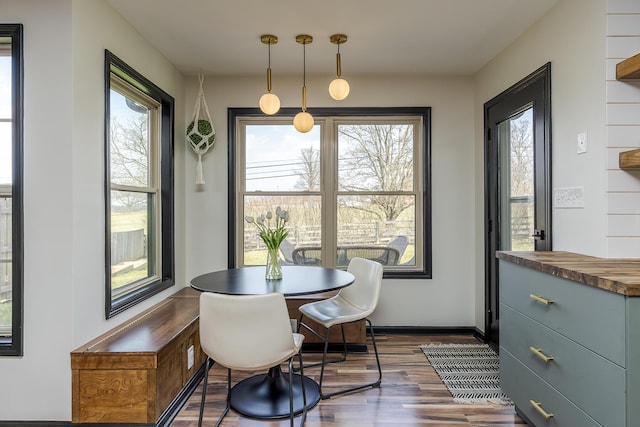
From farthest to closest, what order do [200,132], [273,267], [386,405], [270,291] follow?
[200,132] < [273,267] < [386,405] < [270,291]

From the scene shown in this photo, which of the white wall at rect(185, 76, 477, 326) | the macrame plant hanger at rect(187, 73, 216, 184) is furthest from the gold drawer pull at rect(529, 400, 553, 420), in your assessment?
the macrame plant hanger at rect(187, 73, 216, 184)

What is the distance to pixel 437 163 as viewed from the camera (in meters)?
3.85

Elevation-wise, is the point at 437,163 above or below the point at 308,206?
above

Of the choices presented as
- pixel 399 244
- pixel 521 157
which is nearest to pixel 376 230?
pixel 399 244

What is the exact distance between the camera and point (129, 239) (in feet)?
9.81

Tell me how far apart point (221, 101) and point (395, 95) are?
169 cm

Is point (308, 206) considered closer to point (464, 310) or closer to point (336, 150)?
point (336, 150)

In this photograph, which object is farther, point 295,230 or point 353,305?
point 295,230

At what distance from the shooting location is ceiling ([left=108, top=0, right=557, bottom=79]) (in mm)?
2508

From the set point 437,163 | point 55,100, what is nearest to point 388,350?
point 437,163

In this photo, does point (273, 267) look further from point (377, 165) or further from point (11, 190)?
point (377, 165)

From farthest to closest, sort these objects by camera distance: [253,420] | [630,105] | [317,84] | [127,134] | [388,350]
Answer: [317,84], [388,350], [127,134], [253,420], [630,105]

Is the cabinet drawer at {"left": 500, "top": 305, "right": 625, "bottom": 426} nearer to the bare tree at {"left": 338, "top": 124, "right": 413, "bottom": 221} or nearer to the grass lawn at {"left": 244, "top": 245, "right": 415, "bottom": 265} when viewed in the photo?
the grass lawn at {"left": 244, "top": 245, "right": 415, "bottom": 265}

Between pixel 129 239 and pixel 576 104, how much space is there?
10.3 feet
